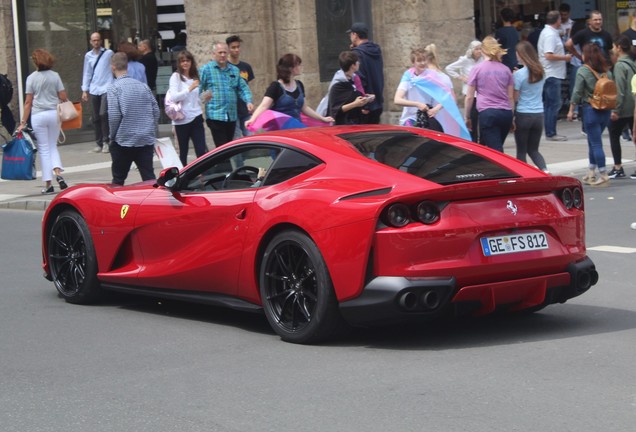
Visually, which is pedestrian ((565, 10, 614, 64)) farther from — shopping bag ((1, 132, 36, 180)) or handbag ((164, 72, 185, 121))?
shopping bag ((1, 132, 36, 180))

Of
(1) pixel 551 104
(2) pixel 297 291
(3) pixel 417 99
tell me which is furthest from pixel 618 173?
(2) pixel 297 291

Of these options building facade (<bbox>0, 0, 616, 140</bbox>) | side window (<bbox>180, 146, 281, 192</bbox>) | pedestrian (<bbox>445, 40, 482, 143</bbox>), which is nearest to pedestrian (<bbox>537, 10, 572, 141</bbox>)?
building facade (<bbox>0, 0, 616, 140</bbox>)

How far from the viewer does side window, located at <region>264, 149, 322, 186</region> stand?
25.3 feet

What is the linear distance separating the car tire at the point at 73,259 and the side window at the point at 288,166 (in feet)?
6.08

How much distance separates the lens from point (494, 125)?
14719mm

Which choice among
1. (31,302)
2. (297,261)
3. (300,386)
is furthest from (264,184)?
(31,302)

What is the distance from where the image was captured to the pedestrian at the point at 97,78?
20891mm

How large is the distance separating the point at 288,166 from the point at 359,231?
1002 millimetres

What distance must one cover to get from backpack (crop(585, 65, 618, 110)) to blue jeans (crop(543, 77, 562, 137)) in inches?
168

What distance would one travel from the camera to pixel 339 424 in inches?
222

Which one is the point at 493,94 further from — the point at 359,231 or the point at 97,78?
the point at 97,78

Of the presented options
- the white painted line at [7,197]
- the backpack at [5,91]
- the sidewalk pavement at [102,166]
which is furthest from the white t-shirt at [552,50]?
the backpack at [5,91]

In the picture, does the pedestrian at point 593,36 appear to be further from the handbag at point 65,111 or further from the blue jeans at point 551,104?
the handbag at point 65,111

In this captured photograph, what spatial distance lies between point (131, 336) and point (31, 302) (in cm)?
170
